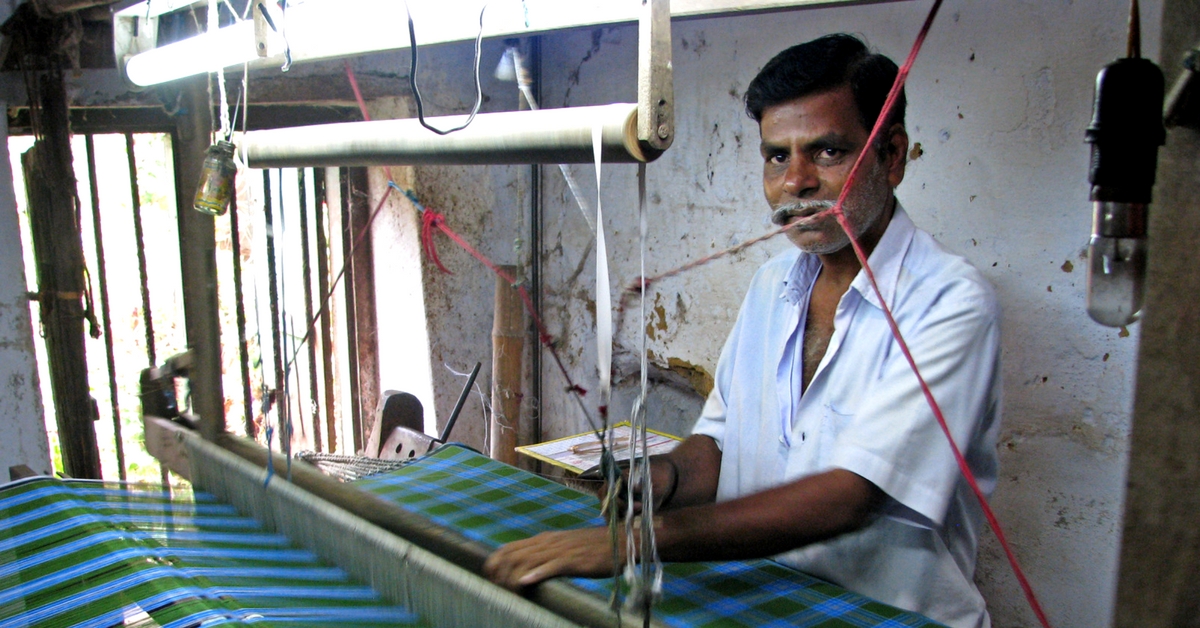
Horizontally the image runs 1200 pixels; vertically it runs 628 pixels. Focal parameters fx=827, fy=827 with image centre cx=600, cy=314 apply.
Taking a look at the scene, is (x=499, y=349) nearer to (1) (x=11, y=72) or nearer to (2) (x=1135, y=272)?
(1) (x=11, y=72)

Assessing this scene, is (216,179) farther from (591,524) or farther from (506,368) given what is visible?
(506,368)

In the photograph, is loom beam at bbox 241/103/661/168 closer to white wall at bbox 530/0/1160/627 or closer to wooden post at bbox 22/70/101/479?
white wall at bbox 530/0/1160/627

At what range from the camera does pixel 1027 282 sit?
1.96 m

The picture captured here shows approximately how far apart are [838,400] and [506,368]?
6.14ft

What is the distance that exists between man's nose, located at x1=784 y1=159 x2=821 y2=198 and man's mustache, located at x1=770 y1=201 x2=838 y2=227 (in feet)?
0.09

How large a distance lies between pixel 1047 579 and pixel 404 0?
1951mm

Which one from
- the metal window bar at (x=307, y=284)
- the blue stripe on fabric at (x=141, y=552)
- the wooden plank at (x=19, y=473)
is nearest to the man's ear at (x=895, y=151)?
the blue stripe on fabric at (x=141, y=552)

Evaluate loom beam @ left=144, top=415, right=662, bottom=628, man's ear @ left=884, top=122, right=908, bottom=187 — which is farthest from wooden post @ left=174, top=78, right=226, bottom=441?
man's ear @ left=884, top=122, right=908, bottom=187

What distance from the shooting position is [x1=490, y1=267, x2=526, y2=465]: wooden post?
3.01 m

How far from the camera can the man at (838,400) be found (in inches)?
46.7

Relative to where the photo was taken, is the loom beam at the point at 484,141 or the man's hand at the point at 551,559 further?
the man's hand at the point at 551,559

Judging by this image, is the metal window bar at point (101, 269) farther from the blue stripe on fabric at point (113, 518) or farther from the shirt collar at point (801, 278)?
the shirt collar at point (801, 278)

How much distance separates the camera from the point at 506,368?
3127 millimetres

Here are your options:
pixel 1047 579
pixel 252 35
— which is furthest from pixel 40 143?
pixel 1047 579
